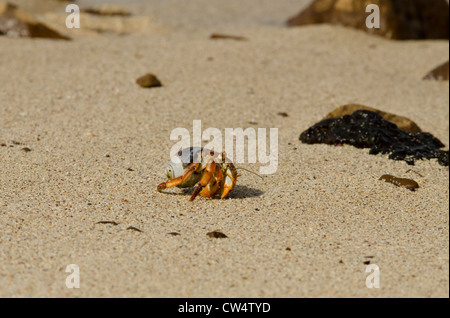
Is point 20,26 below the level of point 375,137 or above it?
above

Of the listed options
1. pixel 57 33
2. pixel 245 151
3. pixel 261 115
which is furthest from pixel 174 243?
pixel 57 33

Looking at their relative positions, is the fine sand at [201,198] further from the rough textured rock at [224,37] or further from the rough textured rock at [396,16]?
the rough textured rock at [396,16]

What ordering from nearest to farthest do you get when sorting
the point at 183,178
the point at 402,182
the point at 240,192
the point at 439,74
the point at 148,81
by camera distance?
the point at 183,178 → the point at 240,192 → the point at 402,182 → the point at 148,81 → the point at 439,74

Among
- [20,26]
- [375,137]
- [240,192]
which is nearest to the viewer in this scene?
[240,192]

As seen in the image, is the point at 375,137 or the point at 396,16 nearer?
the point at 375,137

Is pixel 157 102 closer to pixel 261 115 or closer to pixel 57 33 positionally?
pixel 261 115

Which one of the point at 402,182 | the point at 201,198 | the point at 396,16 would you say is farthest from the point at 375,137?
the point at 396,16

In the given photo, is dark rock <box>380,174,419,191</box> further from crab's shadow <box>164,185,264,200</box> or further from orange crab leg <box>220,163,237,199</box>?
orange crab leg <box>220,163,237,199</box>

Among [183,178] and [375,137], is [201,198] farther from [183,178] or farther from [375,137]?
[375,137]

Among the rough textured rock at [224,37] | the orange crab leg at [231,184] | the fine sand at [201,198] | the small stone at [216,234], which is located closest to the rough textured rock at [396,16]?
the fine sand at [201,198]
